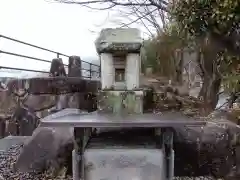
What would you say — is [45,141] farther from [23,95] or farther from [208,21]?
[208,21]

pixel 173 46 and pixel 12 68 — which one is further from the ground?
pixel 173 46

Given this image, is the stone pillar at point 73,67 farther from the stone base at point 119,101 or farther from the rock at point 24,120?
the stone base at point 119,101

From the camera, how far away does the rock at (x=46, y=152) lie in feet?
14.8

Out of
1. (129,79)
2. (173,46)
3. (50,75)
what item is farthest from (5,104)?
(173,46)

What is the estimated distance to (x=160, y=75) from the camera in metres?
10.3

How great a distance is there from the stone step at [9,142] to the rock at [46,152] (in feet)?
2.70

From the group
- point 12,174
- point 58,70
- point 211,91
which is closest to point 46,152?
point 12,174

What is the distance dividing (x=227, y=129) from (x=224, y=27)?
144 centimetres

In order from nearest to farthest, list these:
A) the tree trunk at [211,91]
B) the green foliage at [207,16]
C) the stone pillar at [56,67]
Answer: the green foliage at [207,16] < the stone pillar at [56,67] < the tree trunk at [211,91]

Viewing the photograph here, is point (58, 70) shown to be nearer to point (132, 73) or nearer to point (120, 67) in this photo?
point (120, 67)

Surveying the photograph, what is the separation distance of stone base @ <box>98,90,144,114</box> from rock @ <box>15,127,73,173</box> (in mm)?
788

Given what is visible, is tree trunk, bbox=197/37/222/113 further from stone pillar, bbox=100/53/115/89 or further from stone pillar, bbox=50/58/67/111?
stone pillar, bbox=100/53/115/89

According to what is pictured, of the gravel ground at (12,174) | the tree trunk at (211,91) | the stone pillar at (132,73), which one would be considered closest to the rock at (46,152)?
the gravel ground at (12,174)

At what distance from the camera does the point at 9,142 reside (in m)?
5.62
